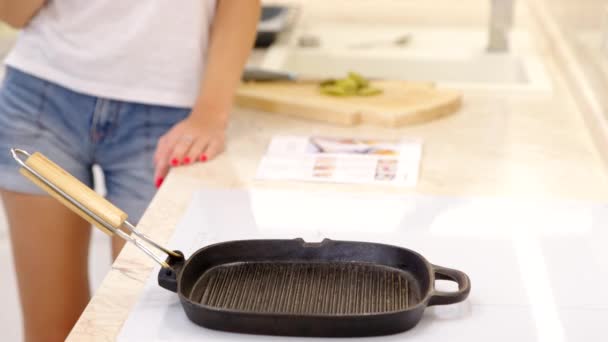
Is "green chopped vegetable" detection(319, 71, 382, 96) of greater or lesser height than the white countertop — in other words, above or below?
below

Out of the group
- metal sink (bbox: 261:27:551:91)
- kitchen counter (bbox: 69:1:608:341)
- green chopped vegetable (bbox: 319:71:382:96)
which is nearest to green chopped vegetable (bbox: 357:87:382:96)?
green chopped vegetable (bbox: 319:71:382:96)

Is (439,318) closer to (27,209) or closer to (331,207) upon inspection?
(331,207)

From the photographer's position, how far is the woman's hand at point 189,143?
118 cm

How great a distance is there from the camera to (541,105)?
4.82ft

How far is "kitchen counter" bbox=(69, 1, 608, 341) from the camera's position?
897mm

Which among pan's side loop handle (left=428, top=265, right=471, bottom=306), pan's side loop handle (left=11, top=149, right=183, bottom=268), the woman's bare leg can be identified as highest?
pan's side loop handle (left=11, top=149, right=183, bottom=268)

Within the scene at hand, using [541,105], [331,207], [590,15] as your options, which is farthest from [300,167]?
[590,15]

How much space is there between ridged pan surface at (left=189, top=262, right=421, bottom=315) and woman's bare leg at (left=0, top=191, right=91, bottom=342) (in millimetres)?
430

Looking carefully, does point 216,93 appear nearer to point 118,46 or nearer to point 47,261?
point 118,46

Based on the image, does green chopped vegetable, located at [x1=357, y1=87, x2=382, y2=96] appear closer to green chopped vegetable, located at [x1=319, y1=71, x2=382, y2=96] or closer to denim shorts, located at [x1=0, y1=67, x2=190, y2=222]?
green chopped vegetable, located at [x1=319, y1=71, x2=382, y2=96]

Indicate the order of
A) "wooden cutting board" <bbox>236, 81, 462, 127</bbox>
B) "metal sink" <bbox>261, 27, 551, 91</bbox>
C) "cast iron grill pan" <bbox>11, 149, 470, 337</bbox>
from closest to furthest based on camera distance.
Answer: "cast iron grill pan" <bbox>11, 149, 470, 337</bbox> → "wooden cutting board" <bbox>236, 81, 462, 127</bbox> → "metal sink" <bbox>261, 27, 551, 91</bbox>

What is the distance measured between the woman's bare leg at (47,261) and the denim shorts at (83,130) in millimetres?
66

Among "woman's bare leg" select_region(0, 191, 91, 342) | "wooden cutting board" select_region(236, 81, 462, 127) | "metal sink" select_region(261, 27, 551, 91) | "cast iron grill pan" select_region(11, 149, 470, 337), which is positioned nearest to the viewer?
"cast iron grill pan" select_region(11, 149, 470, 337)

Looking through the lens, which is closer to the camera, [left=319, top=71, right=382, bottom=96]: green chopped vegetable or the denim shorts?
the denim shorts
